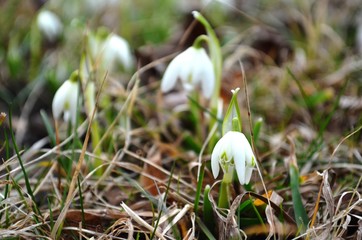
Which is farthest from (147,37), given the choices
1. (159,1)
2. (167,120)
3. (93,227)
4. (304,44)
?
(93,227)

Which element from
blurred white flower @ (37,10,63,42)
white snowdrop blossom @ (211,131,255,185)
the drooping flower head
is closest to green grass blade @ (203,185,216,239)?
white snowdrop blossom @ (211,131,255,185)

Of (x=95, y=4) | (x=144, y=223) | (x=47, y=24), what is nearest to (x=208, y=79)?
(x=144, y=223)

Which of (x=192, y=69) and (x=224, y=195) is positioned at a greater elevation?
(x=192, y=69)

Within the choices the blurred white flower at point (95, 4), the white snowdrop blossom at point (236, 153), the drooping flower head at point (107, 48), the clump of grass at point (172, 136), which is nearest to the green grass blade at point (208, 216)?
the clump of grass at point (172, 136)

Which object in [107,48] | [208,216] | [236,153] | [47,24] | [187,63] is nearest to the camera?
[236,153]

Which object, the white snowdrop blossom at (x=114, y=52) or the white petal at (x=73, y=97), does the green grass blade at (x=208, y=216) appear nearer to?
the white petal at (x=73, y=97)

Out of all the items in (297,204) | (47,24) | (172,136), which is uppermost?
(47,24)

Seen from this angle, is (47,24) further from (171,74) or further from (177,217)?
(177,217)

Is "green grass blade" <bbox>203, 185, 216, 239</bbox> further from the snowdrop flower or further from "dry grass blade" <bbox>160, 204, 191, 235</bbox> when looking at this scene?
the snowdrop flower

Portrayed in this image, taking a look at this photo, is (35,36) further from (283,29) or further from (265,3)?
(265,3)

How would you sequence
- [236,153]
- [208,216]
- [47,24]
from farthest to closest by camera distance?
[47,24] < [208,216] < [236,153]

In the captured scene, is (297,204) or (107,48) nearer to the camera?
(297,204)
